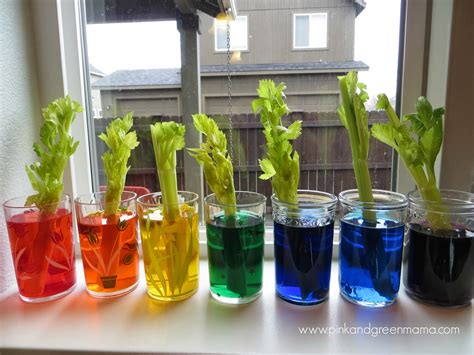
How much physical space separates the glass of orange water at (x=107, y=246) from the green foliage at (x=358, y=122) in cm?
39

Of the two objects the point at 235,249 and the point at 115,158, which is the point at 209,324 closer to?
the point at 235,249

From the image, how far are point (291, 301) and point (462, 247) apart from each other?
0.28 meters

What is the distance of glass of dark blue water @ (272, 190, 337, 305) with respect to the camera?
22.0 inches

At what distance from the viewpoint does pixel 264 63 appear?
73 cm

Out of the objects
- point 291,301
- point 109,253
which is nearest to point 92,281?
point 109,253

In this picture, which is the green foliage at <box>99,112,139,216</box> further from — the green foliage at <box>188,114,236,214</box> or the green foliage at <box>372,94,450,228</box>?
the green foliage at <box>372,94,450,228</box>

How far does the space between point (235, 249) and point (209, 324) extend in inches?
4.6

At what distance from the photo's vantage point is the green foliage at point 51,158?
58 centimetres

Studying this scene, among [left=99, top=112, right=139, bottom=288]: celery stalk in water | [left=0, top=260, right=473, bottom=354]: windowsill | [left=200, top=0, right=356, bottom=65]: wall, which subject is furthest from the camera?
[left=200, top=0, right=356, bottom=65]: wall

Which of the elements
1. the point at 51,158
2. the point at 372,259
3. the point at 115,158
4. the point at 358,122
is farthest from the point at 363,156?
the point at 51,158

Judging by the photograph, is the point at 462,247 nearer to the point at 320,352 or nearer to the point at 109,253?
the point at 320,352

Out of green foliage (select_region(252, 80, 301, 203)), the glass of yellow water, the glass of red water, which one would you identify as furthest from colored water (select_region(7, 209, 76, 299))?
green foliage (select_region(252, 80, 301, 203))

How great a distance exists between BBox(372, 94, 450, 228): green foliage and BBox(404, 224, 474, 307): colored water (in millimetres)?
26

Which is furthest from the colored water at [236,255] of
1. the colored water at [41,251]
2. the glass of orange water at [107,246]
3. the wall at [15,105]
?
the wall at [15,105]
